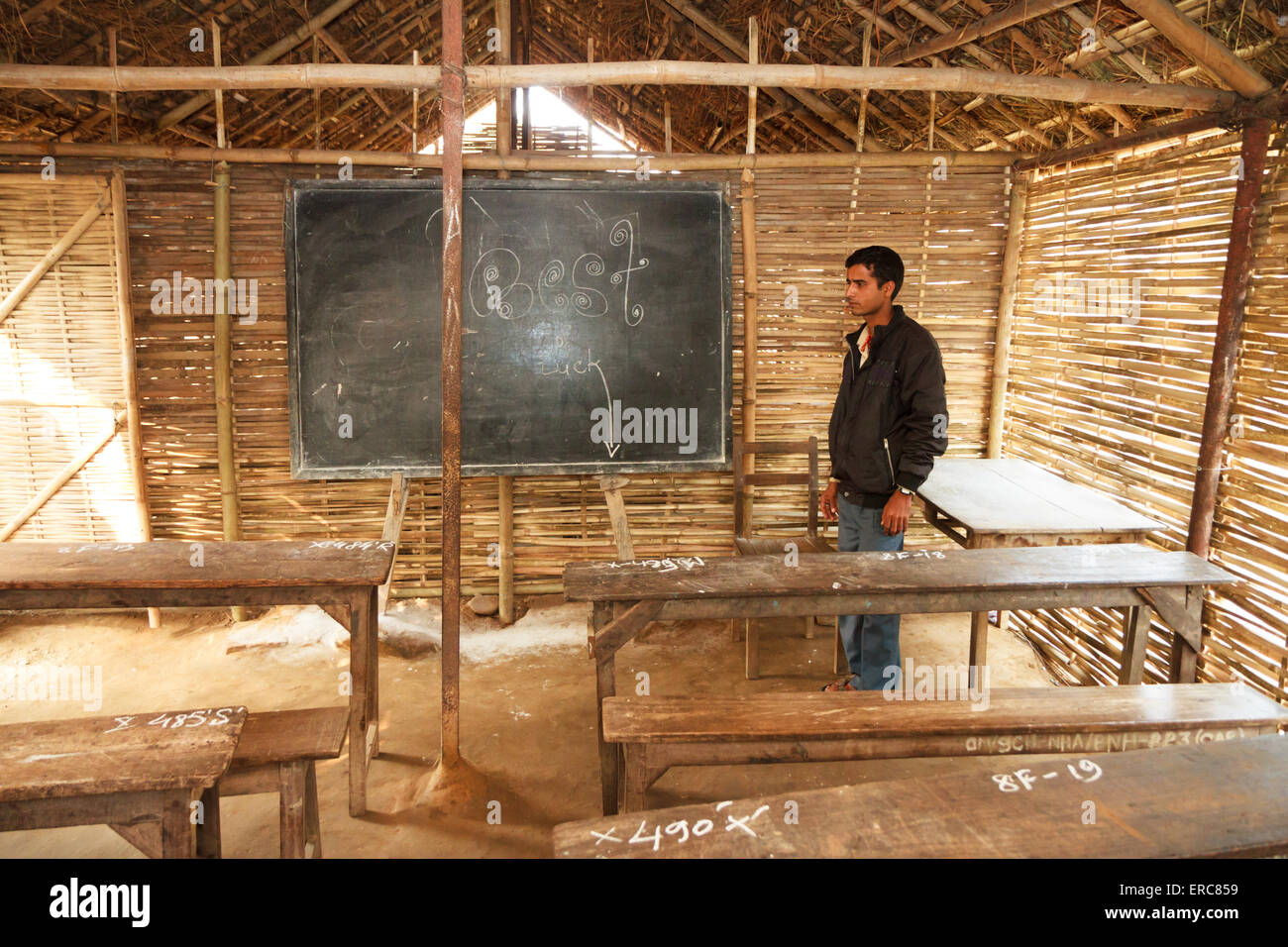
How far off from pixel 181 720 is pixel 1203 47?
13.4 ft

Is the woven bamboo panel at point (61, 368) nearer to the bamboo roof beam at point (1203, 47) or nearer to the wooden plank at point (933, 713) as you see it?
the wooden plank at point (933, 713)

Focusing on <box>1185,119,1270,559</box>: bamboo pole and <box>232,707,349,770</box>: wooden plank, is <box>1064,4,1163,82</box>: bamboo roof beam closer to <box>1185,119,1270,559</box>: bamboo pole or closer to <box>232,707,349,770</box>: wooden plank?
<box>1185,119,1270,559</box>: bamboo pole


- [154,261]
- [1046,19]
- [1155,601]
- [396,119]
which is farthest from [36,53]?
[1155,601]

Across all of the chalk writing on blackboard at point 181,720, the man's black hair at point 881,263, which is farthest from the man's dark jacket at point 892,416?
the chalk writing on blackboard at point 181,720

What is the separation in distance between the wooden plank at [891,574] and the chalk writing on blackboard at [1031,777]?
3.09ft

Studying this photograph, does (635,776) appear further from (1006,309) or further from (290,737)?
(1006,309)

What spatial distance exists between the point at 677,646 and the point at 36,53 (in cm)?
479

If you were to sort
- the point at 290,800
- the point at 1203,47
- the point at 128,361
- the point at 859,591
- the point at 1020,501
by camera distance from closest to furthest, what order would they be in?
1. the point at 290,800
2. the point at 859,591
3. the point at 1203,47
4. the point at 1020,501
5. the point at 128,361

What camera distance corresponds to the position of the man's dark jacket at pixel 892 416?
10.2 feet

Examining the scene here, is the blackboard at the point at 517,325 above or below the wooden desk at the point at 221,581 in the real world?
above

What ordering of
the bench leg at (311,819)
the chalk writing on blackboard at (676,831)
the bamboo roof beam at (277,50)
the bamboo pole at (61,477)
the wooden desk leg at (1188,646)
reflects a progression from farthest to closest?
the bamboo roof beam at (277,50) < the bamboo pole at (61,477) < the wooden desk leg at (1188,646) < the bench leg at (311,819) < the chalk writing on blackboard at (676,831)

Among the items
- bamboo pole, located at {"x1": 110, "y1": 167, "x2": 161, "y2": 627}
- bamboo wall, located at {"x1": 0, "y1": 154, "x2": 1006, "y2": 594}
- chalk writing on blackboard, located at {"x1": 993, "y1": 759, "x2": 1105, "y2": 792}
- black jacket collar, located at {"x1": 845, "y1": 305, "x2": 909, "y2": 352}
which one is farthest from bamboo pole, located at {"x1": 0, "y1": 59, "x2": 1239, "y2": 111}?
chalk writing on blackboard, located at {"x1": 993, "y1": 759, "x2": 1105, "y2": 792}

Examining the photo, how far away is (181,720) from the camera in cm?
211

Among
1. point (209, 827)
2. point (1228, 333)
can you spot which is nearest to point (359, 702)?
point (209, 827)
